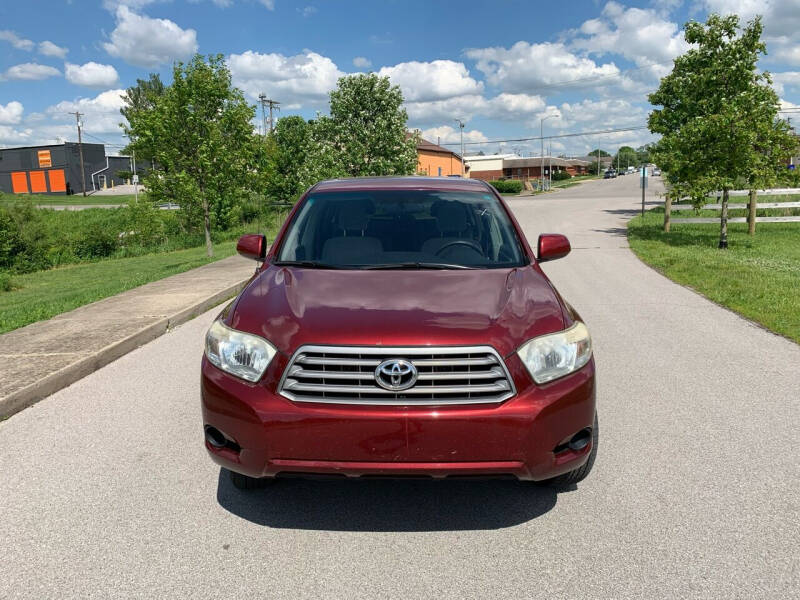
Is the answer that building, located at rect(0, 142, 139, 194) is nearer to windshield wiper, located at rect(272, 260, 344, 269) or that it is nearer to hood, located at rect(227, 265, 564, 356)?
windshield wiper, located at rect(272, 260, 344, 269)

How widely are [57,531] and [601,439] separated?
3.18 meters

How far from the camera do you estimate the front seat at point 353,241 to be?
424cm

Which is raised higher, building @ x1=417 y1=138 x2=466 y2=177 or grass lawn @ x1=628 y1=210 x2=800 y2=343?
building @ x1=417 y1=138 x2=466 y2=177

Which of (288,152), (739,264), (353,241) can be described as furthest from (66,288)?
(288,152)

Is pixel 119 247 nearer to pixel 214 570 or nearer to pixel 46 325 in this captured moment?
pixel 46 325

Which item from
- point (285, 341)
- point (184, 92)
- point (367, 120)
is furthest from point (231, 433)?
point (367, 120)

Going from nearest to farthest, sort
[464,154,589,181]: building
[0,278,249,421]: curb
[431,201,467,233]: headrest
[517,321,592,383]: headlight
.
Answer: [517,321,592,383]: headlight, [431,201,467,233]: headrest, [0,278,249,421]: curb, [464,154,589,181]: building

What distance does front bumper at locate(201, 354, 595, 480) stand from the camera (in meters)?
2.86

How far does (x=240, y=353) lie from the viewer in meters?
3.15

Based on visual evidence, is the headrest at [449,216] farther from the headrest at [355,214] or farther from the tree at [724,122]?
the tree at [724,122]

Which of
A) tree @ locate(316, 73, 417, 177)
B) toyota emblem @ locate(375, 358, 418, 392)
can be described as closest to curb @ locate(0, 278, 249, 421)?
toyota emblem @ locate(375, 358, 418, 392)

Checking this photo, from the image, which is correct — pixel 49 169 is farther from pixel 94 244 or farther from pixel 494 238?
pixel 494 238

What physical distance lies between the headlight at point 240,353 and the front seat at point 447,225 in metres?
1.59

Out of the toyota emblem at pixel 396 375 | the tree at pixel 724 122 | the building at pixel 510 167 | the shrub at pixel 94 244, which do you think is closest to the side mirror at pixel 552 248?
the toyota emblem at pixel 396 375
